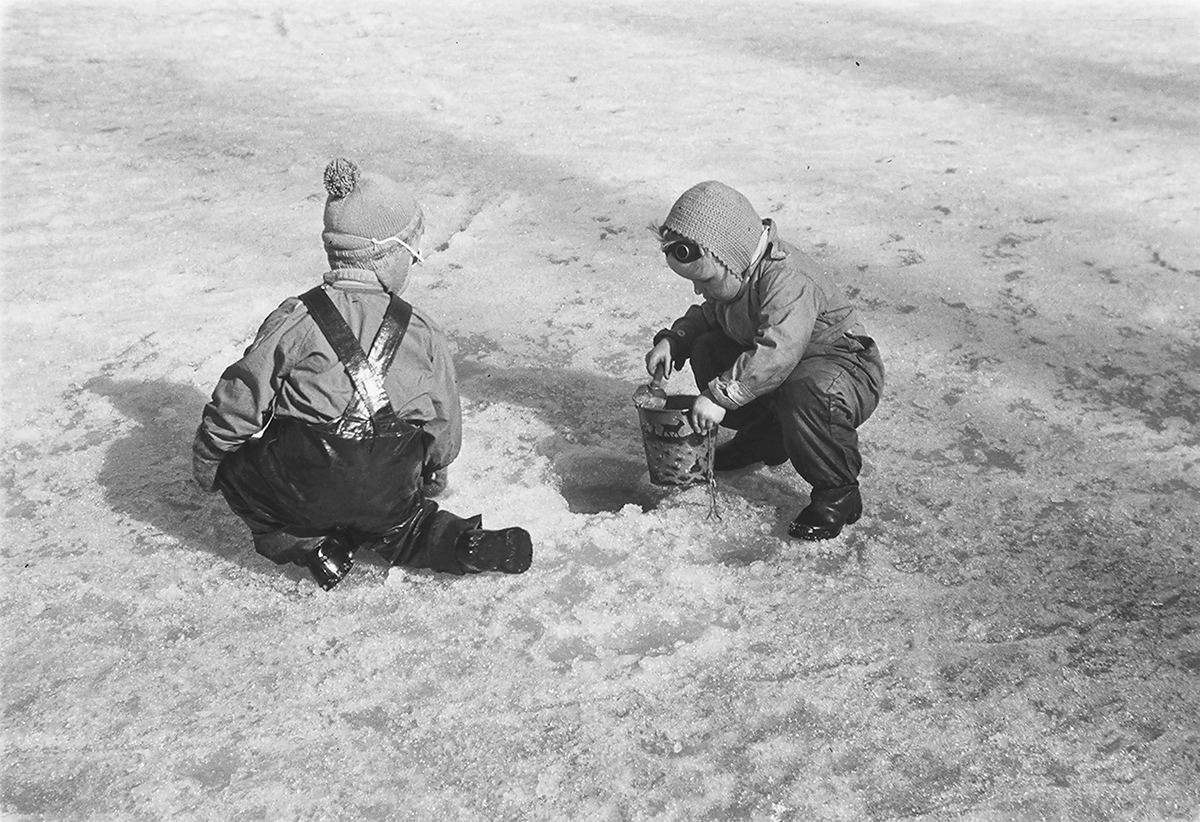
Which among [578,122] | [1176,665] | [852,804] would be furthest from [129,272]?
[1176,665]

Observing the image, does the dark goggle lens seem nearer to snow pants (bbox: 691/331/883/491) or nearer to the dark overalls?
snow pants (bbox: 691/331/883/491)

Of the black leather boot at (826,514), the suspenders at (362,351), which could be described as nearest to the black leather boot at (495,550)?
the suspenders at (362,351)

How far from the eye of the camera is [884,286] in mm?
4488

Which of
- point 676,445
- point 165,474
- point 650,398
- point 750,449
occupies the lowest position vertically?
point 165,474

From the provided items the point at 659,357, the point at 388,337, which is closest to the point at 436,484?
the point at 388,337

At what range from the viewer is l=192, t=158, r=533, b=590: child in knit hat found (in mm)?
2746

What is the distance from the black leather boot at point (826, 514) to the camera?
3029 mm

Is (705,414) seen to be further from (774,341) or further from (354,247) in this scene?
(354,247)

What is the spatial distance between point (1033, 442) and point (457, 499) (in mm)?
1813

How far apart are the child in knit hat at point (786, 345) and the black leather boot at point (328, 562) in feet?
3.34

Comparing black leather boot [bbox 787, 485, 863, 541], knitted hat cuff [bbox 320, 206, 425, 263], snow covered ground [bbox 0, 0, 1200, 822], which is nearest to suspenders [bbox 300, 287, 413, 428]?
knitted hat cuff [bbox 320, 206, 425, 263]

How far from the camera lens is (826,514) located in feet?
9.93

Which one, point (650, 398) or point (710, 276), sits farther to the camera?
point (650, 398)

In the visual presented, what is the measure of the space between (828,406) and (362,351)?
4.07ft
